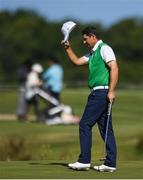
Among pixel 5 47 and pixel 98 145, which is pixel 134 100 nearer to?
pixel 98 145

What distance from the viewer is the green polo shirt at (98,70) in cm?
1212

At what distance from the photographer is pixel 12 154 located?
57.8 feet

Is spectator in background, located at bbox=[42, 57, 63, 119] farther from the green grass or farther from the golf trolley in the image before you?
the green grass

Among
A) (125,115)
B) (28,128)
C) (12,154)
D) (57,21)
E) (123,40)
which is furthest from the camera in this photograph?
(57,21)

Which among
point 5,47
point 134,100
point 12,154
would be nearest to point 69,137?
point 12,154

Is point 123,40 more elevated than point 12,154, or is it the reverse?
point 123,40

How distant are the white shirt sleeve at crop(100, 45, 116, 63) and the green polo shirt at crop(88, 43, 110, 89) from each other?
66 mm

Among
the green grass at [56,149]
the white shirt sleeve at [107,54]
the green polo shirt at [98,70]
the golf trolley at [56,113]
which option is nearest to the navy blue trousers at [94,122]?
the green polo shirt at [98,70]

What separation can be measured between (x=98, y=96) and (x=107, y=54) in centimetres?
59

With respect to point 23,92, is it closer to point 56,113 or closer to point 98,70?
point 56,113

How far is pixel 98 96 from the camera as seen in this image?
1216cm

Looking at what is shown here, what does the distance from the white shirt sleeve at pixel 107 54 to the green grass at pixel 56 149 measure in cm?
155

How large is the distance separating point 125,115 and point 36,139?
34.9ft

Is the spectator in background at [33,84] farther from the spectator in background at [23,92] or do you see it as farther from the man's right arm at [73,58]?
the man's right arm at [73,58]
